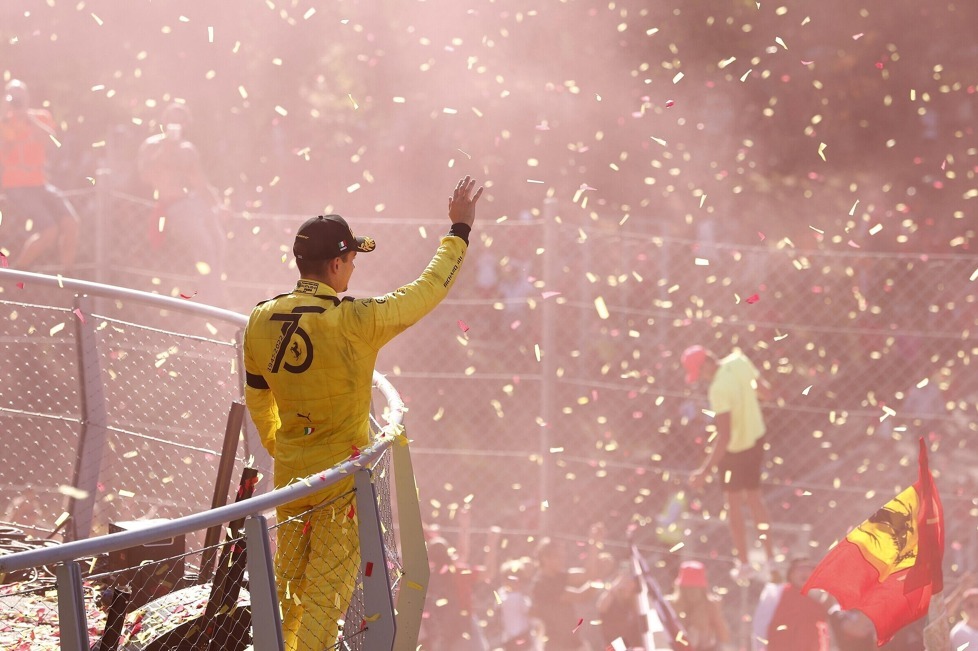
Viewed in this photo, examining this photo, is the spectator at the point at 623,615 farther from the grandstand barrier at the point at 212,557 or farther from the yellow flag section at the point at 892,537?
the grandstand barrier at the point at 212,557

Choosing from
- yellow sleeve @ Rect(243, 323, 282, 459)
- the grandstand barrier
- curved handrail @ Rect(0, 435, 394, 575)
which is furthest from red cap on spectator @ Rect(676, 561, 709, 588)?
curved handrail @ Rect(0, 435, 394, 575)

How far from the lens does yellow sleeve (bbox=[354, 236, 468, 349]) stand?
3.15 metres

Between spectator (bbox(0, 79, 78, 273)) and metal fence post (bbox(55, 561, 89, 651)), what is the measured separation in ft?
19.9

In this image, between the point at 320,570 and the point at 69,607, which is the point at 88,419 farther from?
the point at 69,607

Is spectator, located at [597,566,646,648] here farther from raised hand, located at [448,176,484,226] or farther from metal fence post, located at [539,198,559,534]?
raised hand, located at [448,176,484,226]

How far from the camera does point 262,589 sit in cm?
Answer: 253

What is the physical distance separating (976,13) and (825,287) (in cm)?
428

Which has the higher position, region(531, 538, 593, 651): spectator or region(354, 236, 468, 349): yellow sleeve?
region(354, 236, 468, 349): yellow sleeve

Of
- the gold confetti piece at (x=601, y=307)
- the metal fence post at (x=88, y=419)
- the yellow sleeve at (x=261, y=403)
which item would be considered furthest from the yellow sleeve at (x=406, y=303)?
the gold confetti piece at (x=601, y=307)

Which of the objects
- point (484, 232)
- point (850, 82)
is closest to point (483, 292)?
point (484, 232)

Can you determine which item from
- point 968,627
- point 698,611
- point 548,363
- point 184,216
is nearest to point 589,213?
point 548,363

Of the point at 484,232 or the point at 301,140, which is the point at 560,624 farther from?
the point at 301,140

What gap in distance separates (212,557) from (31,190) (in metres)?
5.19

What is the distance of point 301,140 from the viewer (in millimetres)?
13148
